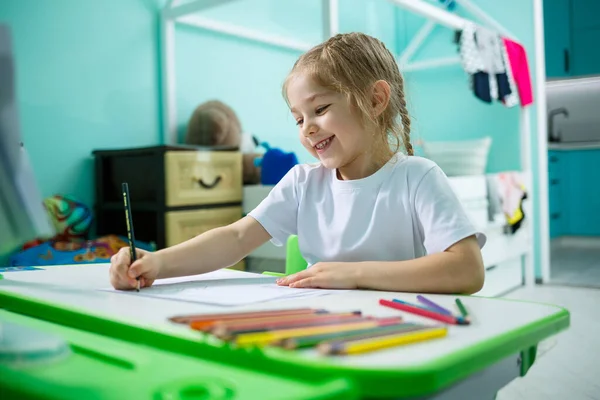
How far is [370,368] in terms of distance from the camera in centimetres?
38

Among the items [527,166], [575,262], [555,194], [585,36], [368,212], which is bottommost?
[575,262]

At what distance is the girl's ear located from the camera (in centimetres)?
103

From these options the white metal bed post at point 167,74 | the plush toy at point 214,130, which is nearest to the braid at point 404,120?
the plush toy at point 214,130

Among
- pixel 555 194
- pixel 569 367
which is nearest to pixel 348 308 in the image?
pixel 569 367

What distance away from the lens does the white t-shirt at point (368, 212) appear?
2.95ft

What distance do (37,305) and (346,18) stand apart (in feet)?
11.6

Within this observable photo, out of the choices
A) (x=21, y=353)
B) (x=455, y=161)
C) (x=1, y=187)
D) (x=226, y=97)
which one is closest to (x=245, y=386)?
(x=21, y=353)

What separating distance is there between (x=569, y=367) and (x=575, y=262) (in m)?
2.36

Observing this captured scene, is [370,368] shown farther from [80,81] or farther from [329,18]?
[80,81]

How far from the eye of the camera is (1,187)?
1.75 ft

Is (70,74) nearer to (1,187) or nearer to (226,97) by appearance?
(226,97)

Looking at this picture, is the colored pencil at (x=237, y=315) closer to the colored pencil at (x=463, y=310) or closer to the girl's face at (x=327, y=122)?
the colored pencil at (x=463, y=310)

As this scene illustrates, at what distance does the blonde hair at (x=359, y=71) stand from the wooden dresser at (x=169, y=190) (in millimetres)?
1201

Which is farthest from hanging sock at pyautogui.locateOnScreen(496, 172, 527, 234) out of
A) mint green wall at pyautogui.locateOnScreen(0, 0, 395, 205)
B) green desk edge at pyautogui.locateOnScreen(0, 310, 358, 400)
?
green desk edge at pyautogui.locateOnScreen(0, 310, 358, 400)
